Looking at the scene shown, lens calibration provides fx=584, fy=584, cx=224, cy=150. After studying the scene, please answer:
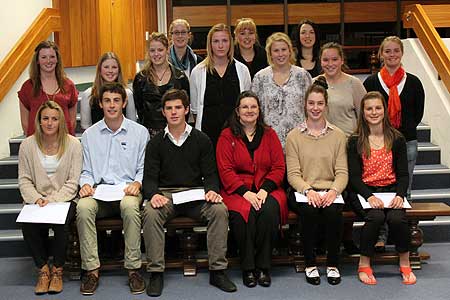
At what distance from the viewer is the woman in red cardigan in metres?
3.63

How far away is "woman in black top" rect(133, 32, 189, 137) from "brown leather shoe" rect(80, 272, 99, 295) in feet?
3.45

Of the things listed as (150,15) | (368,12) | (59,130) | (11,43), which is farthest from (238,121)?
(368,12)

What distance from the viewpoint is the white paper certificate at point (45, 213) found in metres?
3.53

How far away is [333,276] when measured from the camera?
3.62 metres

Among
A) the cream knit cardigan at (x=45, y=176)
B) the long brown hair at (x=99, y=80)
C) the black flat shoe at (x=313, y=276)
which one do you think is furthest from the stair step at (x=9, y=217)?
the black flat shoe at (x=313, y=276)

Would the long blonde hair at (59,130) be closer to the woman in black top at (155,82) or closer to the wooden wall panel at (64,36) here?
the woman in black top at (155,82)

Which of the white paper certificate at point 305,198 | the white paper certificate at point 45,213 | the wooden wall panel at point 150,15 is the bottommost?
the white paper certificate at point 45,213

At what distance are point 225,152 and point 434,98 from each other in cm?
236

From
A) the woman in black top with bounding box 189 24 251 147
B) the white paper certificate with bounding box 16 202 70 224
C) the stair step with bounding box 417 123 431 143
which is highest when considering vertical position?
the woman in black top with bounding box 189 24 251 147

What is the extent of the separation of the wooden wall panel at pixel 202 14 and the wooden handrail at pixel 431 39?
5348 millimetres

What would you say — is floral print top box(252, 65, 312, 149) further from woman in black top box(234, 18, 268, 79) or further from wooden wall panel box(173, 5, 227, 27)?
wooden wall panel box(173, 5, 227, 27)

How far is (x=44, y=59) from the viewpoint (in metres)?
3.98

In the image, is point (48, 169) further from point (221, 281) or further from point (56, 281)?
point (221, 281)

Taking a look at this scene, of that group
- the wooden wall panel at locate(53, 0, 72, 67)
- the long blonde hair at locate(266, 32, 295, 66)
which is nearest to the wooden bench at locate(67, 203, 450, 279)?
the long blonde hair at locate(266, 32, 295, 66)
